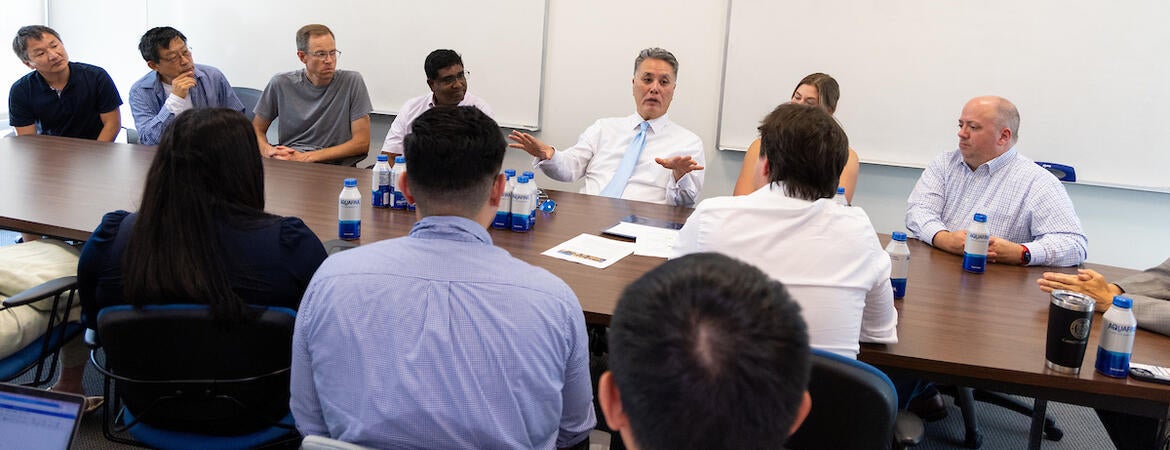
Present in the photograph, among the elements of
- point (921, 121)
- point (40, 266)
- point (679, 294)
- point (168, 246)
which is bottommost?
point (40, 266)

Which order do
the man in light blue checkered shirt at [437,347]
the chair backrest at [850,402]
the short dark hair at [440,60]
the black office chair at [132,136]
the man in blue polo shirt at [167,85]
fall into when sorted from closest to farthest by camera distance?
the man in light blue checkered shirt at [437,347]
the chair backrest at [850,402]
the short dark hair at [440,60]
the man in blue polo shirt at [167,85]
the black office chair at [132,136]

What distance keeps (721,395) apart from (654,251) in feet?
5.80

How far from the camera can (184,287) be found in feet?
5.80

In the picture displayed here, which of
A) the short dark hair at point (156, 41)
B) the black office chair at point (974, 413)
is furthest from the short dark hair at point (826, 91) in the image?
the short dark hair at point (156, 41)

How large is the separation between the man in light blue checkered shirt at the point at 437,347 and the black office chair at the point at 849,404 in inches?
16.8

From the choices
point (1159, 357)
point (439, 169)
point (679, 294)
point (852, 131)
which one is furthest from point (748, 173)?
point (679, 294)

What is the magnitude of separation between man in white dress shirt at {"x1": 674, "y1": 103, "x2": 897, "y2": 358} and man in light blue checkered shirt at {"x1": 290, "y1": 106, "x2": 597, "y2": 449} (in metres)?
0.48

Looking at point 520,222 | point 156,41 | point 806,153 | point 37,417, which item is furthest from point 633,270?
point 156,41

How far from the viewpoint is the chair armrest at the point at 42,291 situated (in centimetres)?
207

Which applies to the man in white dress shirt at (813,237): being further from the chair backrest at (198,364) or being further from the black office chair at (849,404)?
the chair backrest at (198,364)

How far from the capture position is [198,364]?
175cm

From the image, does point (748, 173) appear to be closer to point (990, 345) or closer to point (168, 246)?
point (990, 345)

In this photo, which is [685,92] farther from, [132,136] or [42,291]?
[42,291]

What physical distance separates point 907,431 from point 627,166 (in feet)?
7.33
